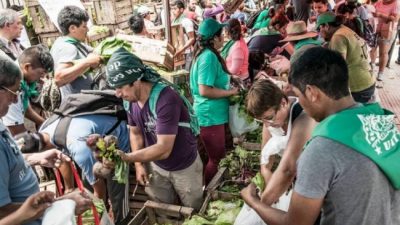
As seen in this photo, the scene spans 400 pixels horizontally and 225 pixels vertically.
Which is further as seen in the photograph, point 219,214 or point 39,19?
point 39,19

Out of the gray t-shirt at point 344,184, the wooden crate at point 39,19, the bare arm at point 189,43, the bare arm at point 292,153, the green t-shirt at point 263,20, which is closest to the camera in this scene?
the gray t-shirt at point 344,184

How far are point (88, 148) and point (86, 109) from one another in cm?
38

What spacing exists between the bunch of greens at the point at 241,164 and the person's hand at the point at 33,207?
216 centimetres

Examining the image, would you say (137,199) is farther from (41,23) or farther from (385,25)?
(385,25)

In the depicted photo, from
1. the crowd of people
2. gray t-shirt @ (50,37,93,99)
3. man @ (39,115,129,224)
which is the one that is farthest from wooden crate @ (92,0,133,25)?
man @ (39,115,129,224)

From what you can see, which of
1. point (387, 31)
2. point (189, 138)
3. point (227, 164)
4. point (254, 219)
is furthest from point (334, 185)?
point (387, 31)

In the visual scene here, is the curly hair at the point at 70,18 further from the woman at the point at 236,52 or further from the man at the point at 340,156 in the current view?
the man at the point at 340,156

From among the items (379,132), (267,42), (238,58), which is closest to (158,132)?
(379,132)

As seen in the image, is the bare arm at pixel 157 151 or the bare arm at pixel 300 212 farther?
the bare arm at pixel 157 151

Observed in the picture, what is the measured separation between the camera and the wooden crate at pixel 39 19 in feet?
23.0

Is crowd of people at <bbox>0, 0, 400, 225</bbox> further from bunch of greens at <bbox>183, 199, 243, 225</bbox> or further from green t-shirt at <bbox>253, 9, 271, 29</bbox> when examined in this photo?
green t-shirt at <bbox>253, 9, 271, 29</bbox>

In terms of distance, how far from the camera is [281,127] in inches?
100

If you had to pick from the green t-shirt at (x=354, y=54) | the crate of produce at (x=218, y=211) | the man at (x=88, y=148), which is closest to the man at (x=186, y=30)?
the green t-shirt at (x=354, y=54)

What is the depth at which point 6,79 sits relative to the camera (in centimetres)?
221
